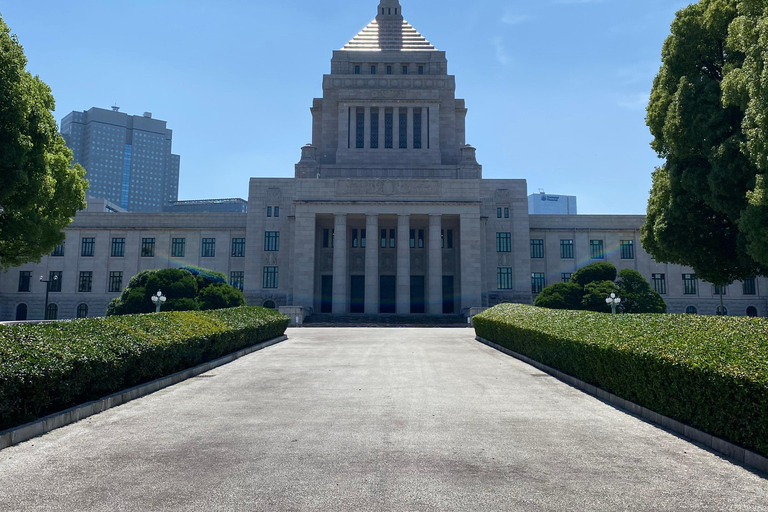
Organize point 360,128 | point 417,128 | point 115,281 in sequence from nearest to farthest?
1. point 115,281
2. point 417,128
3. point 360,128

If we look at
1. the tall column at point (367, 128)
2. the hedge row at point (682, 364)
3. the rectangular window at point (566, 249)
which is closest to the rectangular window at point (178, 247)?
the tall column at point (367, 128)

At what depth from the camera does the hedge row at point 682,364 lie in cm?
670

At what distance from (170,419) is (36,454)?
227 cm

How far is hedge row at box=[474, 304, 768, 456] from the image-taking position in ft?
22.0

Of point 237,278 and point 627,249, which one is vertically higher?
point 627,249

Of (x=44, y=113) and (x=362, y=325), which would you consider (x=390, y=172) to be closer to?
(x=362, y=325)

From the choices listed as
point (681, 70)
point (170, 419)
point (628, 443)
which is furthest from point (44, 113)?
point (681, 70)

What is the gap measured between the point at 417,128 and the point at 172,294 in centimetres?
3143

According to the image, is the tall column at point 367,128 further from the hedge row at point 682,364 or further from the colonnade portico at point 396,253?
the hedge row at point 682,364

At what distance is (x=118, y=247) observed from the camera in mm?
53969

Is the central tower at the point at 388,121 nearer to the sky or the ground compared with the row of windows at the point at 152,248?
nearer to the sky

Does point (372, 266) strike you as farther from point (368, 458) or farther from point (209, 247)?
point (368, 458)

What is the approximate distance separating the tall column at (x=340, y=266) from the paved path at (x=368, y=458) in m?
34.0

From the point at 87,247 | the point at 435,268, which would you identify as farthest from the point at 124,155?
the point at 435,268
